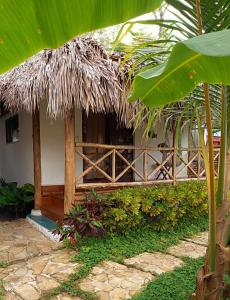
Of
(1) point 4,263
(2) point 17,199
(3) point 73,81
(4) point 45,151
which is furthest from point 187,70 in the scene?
(2) point 17,199

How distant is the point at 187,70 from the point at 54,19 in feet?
2.14

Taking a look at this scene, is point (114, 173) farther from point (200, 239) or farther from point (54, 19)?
point (54, 19)

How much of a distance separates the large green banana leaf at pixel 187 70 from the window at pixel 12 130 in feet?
25.9

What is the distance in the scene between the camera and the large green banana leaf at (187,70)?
0.98 meters

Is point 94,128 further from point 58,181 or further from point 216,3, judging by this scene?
point 216,3

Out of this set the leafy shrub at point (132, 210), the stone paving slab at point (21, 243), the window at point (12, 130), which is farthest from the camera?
the window at point (12, 130)

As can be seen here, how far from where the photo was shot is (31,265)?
439 cm

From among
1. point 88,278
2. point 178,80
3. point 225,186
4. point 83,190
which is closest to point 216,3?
point 178,80

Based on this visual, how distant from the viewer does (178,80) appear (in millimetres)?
1620

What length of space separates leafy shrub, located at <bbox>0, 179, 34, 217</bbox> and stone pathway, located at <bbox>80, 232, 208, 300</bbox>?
3.59 metres

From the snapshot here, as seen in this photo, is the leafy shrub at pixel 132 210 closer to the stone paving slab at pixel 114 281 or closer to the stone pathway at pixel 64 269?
the stone pathway at pixel 64 269

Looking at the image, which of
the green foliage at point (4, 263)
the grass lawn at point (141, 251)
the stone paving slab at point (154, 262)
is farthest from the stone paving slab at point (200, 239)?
the green foliage at point (4, 263)

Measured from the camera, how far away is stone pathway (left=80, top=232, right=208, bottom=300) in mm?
3635

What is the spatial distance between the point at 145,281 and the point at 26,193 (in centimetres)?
449
